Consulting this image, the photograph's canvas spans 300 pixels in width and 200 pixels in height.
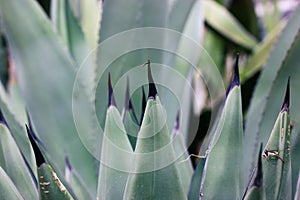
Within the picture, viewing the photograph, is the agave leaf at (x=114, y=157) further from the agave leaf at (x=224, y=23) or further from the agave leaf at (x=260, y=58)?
the agave leaf at (x=224, y=23)

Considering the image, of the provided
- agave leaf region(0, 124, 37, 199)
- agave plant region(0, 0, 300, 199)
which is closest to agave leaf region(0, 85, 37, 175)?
agave plant region(0, 0, 300, 199)

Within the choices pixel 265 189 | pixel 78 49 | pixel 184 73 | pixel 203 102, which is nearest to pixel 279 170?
pixel 265 189

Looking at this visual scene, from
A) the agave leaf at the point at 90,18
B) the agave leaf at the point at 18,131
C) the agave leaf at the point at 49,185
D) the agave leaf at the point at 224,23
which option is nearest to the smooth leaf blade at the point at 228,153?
the agave leaf at the point at 49,185

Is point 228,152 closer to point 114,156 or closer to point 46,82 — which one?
point 114,156

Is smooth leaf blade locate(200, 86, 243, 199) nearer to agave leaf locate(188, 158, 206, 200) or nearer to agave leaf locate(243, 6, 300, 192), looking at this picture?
agave leaf locate(188, 158, 206, 200)

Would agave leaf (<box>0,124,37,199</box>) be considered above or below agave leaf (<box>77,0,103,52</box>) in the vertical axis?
below

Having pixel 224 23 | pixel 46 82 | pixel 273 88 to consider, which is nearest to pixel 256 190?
pixel 273 88

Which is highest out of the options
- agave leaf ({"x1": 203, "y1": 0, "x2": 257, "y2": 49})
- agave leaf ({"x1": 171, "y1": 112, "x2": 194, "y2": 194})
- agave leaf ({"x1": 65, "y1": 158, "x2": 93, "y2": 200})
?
agave leaf ({"x1": 203, "y1": 0, "x2": 257, "y2": 49})
